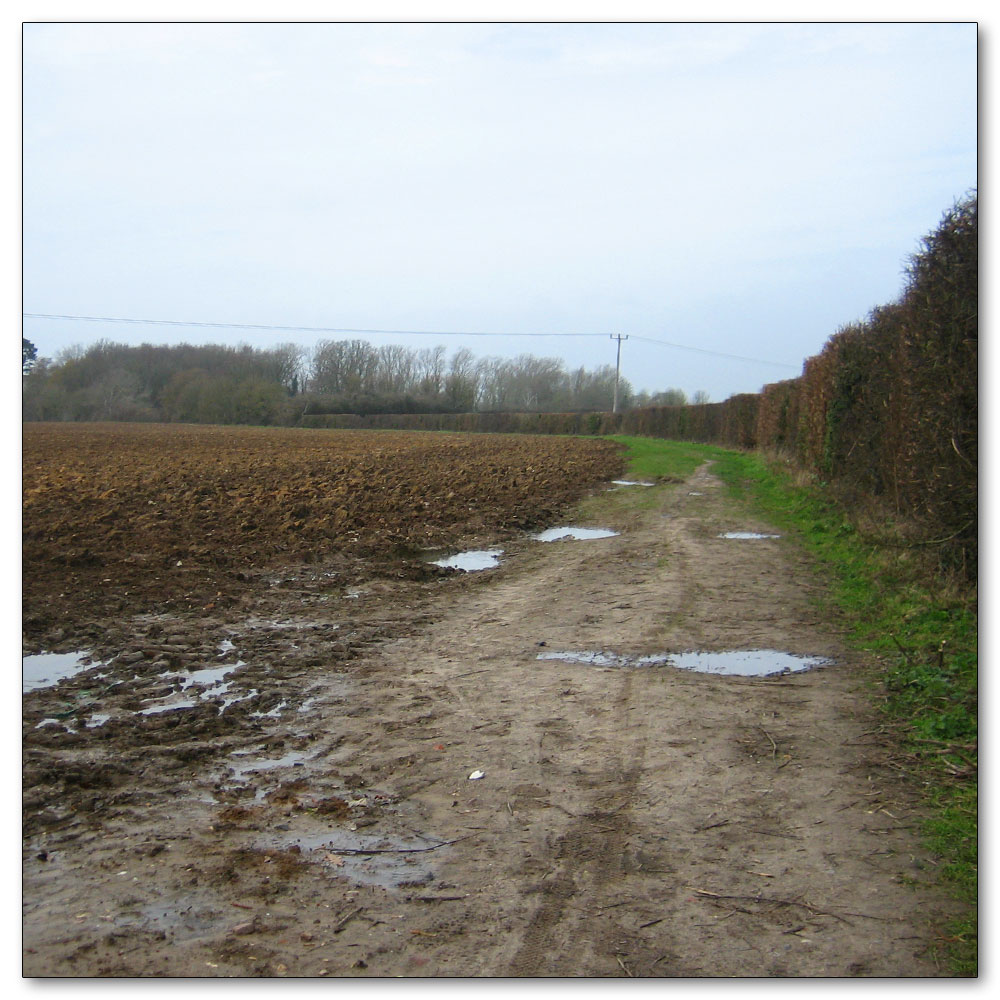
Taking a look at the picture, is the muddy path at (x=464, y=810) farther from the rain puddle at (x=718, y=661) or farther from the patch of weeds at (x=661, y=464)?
the patch of weeds at (x=661, y=464)

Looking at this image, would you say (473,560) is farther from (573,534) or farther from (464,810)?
(464,810)

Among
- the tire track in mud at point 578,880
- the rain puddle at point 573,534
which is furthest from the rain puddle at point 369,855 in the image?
the rain puddle at point 573,534

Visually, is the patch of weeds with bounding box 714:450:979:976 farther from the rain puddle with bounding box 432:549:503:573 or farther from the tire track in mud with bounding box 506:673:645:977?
the rain puddle with bounding box 432:549:503:573

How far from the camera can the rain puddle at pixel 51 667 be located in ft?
18.1

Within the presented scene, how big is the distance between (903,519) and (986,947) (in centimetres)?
717

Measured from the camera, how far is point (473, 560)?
35.6 feet

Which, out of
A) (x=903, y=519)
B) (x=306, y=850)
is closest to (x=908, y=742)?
(x=306, y=850)

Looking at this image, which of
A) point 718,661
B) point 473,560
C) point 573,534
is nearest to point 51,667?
point 718,661

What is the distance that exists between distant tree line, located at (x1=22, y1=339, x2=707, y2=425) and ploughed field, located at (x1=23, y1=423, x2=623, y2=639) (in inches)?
14.6

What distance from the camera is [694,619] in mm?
7438

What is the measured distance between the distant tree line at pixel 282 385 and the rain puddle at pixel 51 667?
1.71m

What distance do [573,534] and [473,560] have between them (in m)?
2.61

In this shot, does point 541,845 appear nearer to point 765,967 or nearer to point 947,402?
point 765,967

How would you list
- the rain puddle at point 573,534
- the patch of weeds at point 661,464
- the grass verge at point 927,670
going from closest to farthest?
the grass verge at point 927,670 → the rain puddle at point 573,534 → the patch of weeds at point 661,464
